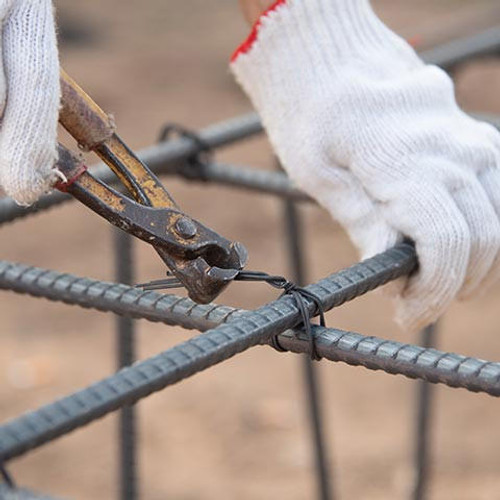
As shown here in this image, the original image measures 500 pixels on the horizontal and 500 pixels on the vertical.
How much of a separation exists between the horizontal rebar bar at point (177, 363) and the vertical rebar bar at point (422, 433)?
956mm

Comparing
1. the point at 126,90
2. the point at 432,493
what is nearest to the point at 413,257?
the point at 432,493

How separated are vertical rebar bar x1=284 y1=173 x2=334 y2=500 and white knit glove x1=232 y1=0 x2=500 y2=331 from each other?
0.70 metres

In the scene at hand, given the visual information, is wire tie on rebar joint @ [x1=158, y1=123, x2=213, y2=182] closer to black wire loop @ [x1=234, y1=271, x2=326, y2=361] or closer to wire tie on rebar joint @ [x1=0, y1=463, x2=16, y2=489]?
black wire loop @ [x1=234, y1=271, x2=326, y2=361]

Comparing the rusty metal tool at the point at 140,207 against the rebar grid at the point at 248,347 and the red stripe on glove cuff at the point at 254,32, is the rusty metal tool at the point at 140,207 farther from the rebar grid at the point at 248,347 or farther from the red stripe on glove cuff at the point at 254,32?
the red stripe on glove cuff at the point at 254,32

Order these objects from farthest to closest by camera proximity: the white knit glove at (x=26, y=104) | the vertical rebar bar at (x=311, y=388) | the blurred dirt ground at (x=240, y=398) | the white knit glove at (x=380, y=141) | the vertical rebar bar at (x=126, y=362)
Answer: the blurred dirt ground at (x=240, y=398), the vertical rebar bar at (x=311, y=388), the vertical rebar bar at (x=126, y=362), the white knit glove at (x=380, y=141), the white knit glove at (x=26, y=104)

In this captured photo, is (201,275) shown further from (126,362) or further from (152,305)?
(126,362)

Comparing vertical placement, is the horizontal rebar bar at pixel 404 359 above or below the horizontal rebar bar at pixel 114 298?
below

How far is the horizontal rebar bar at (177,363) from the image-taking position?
0.94 meters

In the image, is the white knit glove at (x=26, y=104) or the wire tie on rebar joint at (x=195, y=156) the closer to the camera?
the white knit glove at (x=26, y=104)

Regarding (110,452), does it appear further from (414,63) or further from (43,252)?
(414,63)

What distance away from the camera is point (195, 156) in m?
2.01

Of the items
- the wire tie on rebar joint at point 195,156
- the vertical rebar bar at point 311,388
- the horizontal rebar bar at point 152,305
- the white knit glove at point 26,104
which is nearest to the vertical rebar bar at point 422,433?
the vertical rebar bar at point 311,388

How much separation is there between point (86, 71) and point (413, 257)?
14.7 feet

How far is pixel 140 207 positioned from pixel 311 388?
3.67 feet
